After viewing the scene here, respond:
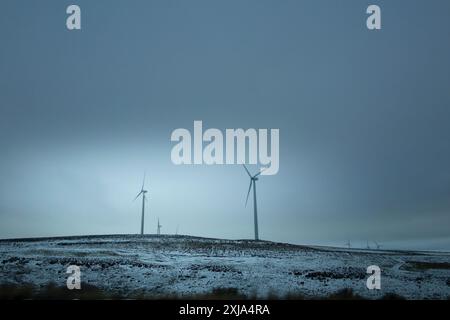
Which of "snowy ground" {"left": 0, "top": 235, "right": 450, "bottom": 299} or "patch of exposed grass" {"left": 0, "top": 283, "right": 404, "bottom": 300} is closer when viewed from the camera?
"patch of exposed grass" {"left": 0, "top": 283, "right": 404, "bottom": 300}

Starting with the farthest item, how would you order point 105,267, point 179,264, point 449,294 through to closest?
1. point 179,264
2. point 105,267
3. point 449,294

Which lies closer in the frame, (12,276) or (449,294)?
(449,294)

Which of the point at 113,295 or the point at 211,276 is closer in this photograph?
the point at 113,295

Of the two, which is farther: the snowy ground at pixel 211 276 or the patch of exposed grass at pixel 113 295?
the snowy ground at pixel 211 276
